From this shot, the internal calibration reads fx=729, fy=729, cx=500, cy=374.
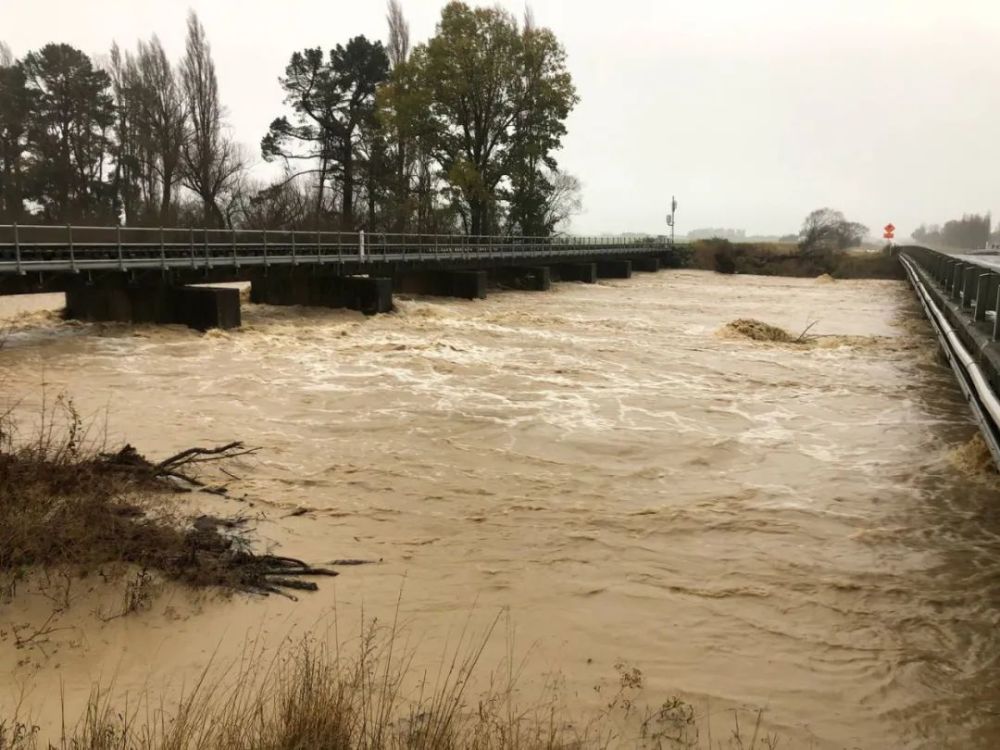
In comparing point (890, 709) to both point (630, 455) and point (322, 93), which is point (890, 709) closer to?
point (630, 455)

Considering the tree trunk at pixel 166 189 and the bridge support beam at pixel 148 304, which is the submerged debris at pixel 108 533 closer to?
the bridge support beam at pixel 148 304

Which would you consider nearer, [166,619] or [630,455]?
[166,619]

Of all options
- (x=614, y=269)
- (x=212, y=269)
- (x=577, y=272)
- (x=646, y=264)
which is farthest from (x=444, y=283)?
(x=646, y=264)

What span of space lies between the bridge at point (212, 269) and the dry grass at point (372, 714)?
53.8ft

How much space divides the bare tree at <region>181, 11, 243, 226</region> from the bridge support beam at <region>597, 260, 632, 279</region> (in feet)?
95.5

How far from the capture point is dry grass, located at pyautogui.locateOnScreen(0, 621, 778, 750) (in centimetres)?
328

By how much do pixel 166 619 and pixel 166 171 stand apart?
45.0 m

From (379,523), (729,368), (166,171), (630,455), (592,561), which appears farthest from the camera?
(166,171)

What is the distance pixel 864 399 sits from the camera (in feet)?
47.8

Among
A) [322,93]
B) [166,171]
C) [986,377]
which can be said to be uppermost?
[322,93]

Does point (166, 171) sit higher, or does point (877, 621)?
point (166, 171)

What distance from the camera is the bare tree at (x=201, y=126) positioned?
1764 inches

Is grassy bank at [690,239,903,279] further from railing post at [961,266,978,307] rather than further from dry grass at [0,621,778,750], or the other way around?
dry grass at [0,621,778,750]

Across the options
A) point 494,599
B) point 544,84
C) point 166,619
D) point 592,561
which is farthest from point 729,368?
point 544,84
